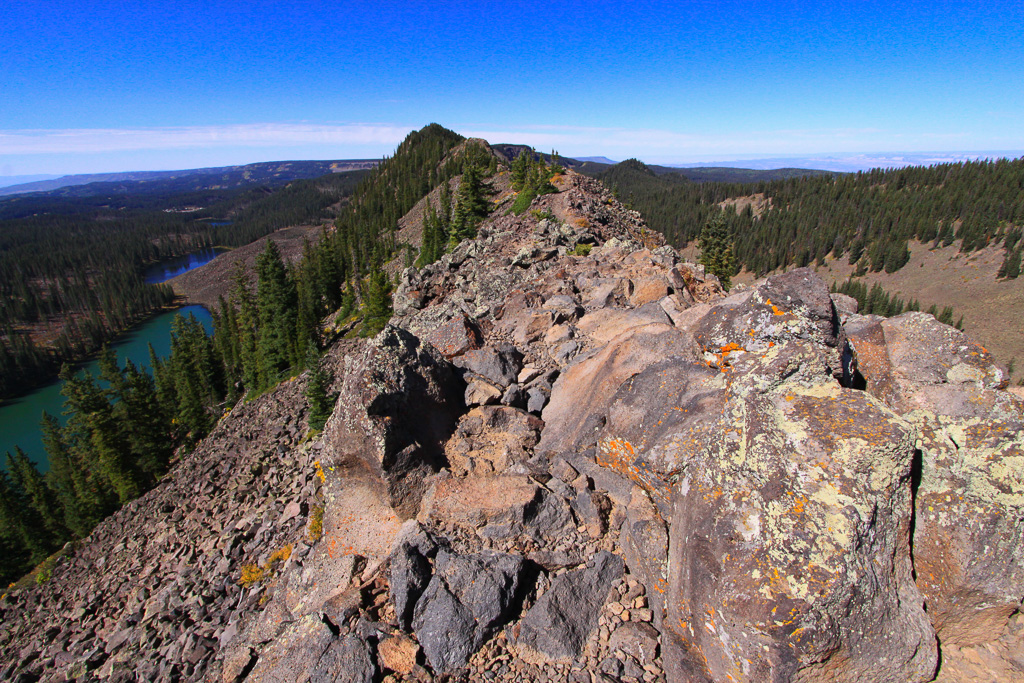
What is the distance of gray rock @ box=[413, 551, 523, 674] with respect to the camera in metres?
8.20

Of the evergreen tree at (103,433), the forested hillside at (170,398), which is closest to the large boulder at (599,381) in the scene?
the forested hillside at (170,398)

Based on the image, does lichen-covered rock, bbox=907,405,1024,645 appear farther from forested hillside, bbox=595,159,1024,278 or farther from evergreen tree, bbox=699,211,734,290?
forested hillside, bbox=595,159,1024,278

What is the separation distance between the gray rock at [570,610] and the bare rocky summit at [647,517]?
40 millimetres

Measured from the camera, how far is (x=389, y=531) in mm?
10297

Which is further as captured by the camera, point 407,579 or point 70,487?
point 70,487

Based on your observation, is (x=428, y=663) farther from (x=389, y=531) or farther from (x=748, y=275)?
(x=748, y=275)

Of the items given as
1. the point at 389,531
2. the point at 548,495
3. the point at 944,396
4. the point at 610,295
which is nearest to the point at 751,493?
the point at 548,495

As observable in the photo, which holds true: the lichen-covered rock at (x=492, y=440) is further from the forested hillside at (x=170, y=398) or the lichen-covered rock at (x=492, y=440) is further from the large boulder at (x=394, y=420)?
the forested hillside at (x=170, y=398)

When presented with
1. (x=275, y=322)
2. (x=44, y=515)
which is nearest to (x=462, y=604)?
(x=275, y=322)

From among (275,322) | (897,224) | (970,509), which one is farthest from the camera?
(897,224)

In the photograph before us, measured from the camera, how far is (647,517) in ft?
28.1

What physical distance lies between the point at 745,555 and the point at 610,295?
37.9ft

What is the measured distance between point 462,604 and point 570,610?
6.66 ft

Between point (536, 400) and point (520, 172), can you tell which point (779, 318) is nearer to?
point (536, 400)
